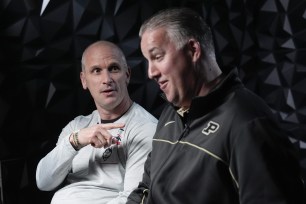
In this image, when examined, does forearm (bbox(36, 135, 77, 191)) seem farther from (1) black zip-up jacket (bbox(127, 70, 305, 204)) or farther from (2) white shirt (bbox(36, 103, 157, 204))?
(1) black zip-up jacket (bbox(127, 70, 305, 204))

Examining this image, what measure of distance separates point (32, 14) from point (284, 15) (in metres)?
1.82

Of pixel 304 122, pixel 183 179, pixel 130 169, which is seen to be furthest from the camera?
pixel 304 122

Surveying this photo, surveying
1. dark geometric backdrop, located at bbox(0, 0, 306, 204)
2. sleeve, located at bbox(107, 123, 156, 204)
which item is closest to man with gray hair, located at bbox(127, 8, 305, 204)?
sleeve, located at bbox(107, 123, 156, 204)

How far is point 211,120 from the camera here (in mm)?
1358

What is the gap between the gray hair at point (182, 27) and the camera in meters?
1.45

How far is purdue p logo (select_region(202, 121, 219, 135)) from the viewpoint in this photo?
1.32 meters

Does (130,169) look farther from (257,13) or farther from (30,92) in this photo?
(257,13)

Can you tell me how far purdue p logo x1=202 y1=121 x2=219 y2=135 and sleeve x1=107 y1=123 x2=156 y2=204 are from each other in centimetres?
58

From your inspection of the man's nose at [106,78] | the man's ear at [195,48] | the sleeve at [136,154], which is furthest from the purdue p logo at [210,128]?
the man's nose at [106,78]

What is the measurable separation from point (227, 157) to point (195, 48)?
1.36 ft

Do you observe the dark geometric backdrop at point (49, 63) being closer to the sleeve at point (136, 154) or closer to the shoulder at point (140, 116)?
the shoulder at point (140, 116)

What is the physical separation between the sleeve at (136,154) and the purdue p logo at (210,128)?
0.58 metres

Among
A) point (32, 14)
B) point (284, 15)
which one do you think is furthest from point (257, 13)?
point (32, 14)

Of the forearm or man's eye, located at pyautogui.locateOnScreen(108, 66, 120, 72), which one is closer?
the forearm
